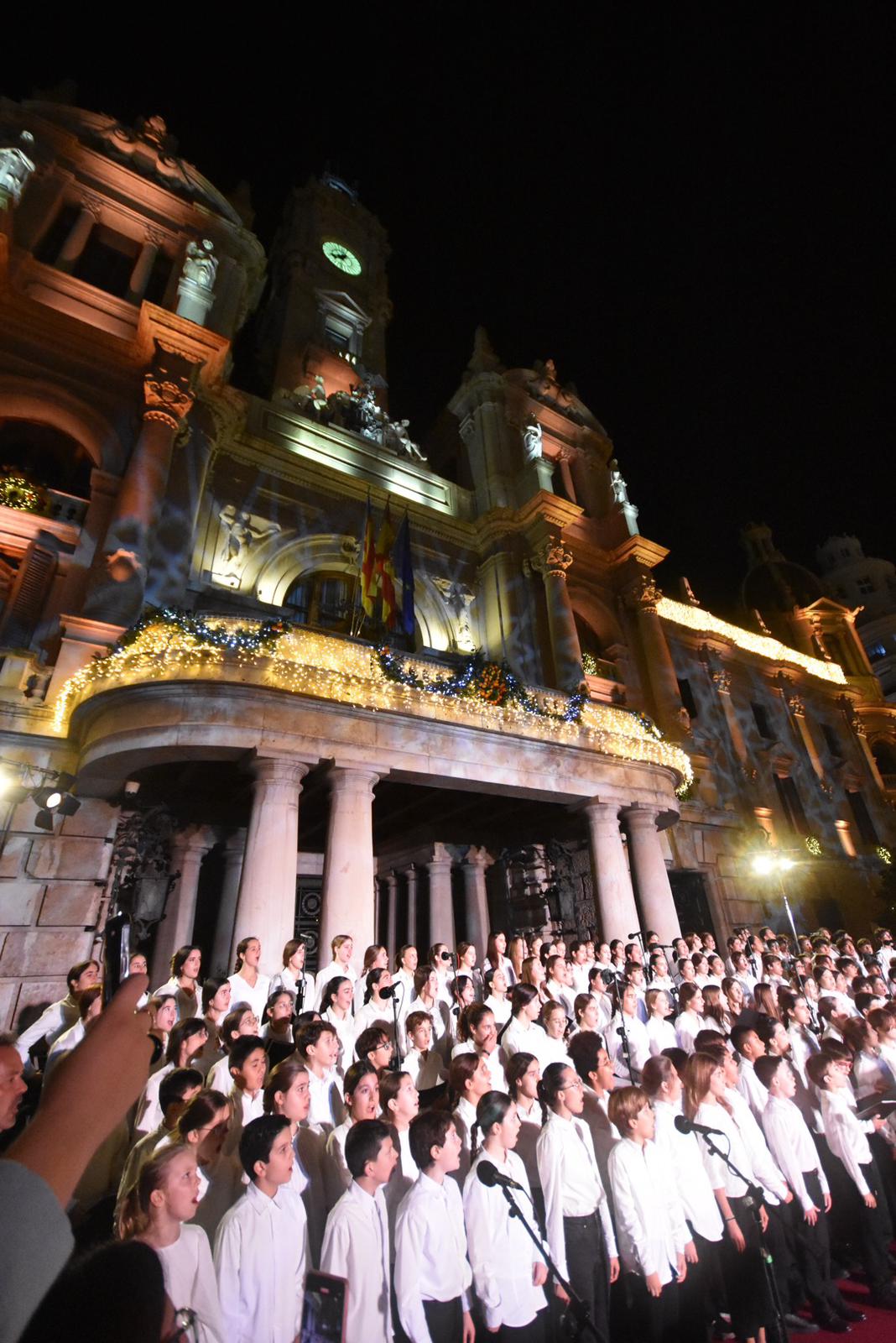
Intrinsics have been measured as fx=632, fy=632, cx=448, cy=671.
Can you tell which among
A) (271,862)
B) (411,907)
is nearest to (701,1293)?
(271,862)

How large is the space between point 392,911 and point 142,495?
13.7 meters

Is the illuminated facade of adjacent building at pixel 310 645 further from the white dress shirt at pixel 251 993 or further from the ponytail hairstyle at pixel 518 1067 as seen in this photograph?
the ponytail hairstyle at pixel 518 1067

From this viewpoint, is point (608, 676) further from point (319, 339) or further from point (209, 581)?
point (319, 339)

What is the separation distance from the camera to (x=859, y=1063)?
21.5 feet

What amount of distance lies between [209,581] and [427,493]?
10013mm

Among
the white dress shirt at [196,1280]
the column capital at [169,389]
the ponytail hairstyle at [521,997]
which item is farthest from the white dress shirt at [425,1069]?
the column capital at [169,389]

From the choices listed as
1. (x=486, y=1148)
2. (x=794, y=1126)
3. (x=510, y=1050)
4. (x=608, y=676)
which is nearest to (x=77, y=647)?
(x=510, y=1050)

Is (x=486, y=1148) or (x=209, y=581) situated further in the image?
(x=209, y=581)

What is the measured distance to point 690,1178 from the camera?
4625 mm

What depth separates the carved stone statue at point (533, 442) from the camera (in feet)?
84.5

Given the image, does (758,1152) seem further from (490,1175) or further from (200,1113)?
(200,1113)

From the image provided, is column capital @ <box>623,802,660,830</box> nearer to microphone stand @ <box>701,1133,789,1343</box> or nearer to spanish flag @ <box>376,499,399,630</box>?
spanish flag @ <box>376,499,399,630</box>

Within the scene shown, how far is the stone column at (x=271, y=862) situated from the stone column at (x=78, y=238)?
1677cm

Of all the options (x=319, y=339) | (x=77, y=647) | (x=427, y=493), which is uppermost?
(x=319, y=339)
